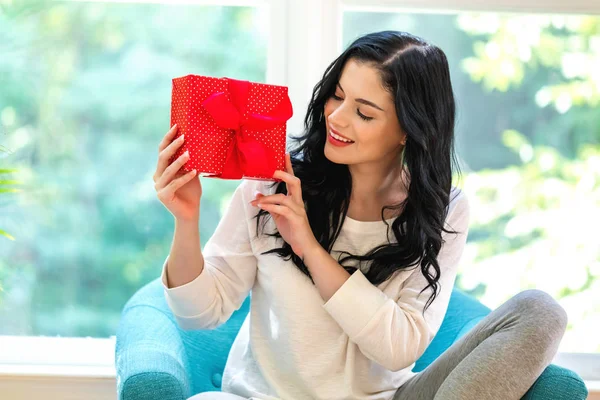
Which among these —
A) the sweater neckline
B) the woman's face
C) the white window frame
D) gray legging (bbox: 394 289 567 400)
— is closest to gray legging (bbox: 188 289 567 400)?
gray legging (bbox: 394 289 567 400)

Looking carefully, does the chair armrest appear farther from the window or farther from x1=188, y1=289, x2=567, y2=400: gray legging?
the window

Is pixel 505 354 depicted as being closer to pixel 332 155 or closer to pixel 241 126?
pixel 332 155

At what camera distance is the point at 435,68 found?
1674 millimetres

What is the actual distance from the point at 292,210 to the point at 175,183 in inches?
10.5

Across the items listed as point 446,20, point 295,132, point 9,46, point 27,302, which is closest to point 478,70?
point 446,20

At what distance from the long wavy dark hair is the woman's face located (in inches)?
0.9

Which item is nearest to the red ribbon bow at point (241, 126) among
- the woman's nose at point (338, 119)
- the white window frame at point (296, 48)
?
the woman's nose at point (338, 119)

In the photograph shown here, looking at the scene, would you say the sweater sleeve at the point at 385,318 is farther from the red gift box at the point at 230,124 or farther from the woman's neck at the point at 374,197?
the red gift box at the point at 230,124

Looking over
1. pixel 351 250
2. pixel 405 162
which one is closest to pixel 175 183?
pixel 351 250

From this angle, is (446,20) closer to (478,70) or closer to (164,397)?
(478,70)

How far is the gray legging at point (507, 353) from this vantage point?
1388mm

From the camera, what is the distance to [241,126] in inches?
57.2

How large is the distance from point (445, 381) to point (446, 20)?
4.29 feet

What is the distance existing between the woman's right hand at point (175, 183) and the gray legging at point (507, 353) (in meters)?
0.63
